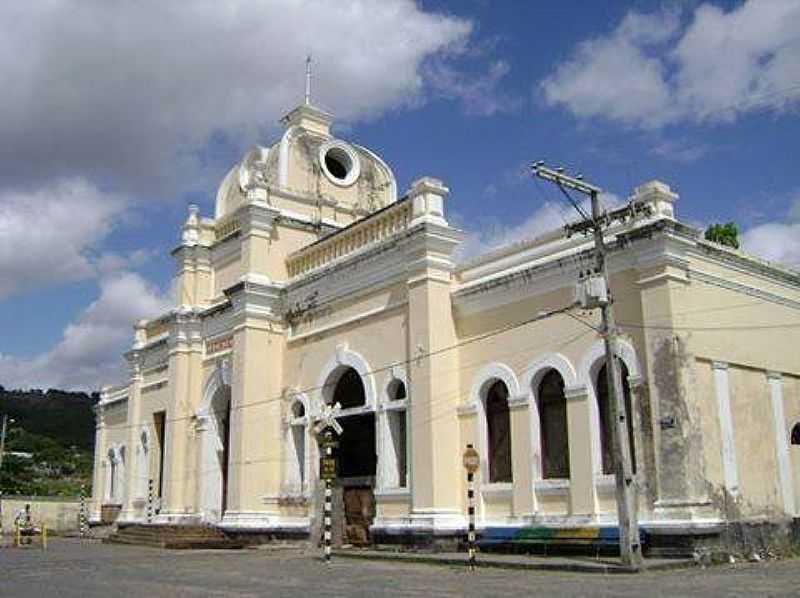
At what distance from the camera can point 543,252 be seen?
19500 millimetres

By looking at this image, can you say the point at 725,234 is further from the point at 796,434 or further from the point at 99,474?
the point at 99,474

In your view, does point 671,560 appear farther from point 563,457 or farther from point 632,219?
point 632,219

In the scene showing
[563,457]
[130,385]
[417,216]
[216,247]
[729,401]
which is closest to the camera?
[729,401]

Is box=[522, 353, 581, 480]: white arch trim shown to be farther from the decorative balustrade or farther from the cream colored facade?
the decorative balustrade

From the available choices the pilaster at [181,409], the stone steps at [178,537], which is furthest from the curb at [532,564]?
the pilaster at [181,409]

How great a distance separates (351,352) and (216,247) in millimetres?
8443

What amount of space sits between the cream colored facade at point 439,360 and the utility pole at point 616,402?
3.70ft

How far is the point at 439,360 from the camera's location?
67.3ft

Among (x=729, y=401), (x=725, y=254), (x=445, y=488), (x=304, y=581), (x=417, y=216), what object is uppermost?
(x=417, y=216)

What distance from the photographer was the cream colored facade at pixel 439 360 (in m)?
16.9

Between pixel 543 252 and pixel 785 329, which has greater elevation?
pixel 543 252

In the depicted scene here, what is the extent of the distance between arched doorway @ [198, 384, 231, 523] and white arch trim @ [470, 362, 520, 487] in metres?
10.1

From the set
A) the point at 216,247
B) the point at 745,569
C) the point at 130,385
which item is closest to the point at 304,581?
the point at 745,569

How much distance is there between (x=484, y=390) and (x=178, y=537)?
10.8m
